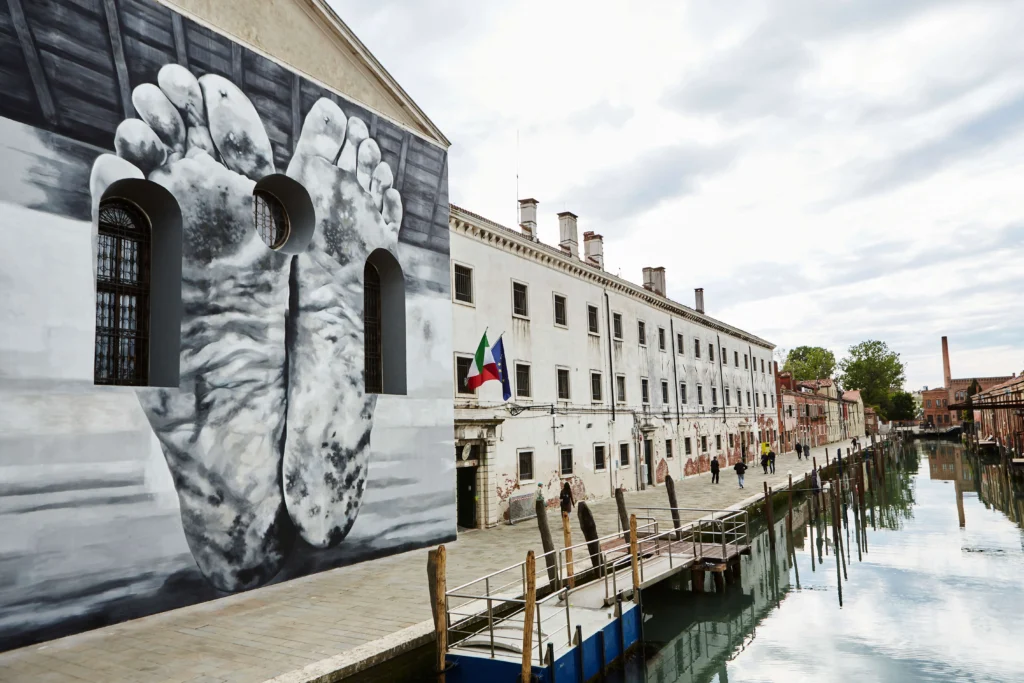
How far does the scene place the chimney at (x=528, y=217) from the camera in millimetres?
22344

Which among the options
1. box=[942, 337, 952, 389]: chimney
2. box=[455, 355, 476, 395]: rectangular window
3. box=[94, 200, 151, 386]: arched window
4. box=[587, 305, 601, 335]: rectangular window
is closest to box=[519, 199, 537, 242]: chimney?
box=[587, 305, 601, 335]: rectangular window

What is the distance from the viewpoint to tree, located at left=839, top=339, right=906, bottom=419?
93375 mm

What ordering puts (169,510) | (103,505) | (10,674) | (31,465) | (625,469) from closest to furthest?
(10,674), (31,465), (103,505), (169,510), (625,469)

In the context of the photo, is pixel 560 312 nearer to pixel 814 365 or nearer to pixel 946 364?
pixel 814 365

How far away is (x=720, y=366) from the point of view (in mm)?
38781

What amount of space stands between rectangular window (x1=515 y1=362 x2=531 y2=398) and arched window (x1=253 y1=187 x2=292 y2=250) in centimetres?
884

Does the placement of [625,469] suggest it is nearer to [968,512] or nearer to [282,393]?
[968,512]

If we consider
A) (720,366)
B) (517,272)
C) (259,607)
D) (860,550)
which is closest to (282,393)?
(259,607)

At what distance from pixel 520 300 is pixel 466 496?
6.05 m

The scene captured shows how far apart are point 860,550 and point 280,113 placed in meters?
18.8

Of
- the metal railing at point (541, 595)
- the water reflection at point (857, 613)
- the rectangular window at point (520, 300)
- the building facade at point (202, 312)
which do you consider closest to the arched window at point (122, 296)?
the building facade at point (202, 312)

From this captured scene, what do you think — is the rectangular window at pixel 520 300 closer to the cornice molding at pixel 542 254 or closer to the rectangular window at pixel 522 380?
the cornice molding at pixel 542 254

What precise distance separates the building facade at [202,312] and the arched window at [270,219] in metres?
0.04

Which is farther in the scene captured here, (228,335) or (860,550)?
(860,550)
